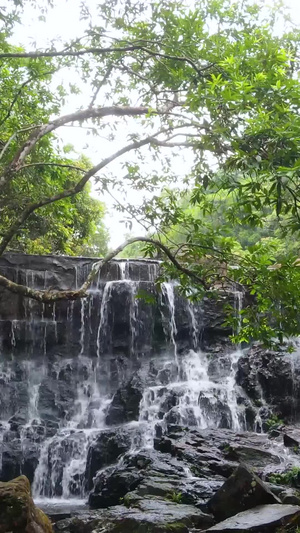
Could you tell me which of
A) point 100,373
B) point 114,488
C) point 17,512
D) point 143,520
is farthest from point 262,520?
point 100,373

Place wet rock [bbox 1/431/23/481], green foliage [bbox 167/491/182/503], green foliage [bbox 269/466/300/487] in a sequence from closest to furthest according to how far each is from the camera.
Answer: green foliage [bbox 167/491/182/503] < green foliage [bbox 269/466/300/487] < wet rock [bbox 1/431/23/481]

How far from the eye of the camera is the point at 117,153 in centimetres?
655

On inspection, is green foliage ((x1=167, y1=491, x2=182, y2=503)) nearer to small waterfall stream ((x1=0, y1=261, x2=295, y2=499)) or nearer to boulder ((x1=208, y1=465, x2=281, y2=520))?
boulder ((x1=208, y1=465, x2=281, y2=520))

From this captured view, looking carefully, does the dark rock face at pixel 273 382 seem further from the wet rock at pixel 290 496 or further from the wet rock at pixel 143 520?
the wet rock at pixel 143 520

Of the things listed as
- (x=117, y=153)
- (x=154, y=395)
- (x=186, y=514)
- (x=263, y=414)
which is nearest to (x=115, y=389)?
(x=154, y=395)

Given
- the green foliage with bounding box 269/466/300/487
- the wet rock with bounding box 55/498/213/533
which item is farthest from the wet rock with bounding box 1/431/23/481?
the green foliage with bounding box 269/466/300/487

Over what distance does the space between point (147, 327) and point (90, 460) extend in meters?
6.23

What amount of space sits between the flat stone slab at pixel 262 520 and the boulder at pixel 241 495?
0.48 meters

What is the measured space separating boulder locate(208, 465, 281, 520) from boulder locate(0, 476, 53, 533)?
2.82 m

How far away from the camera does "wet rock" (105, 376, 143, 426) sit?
1484 cm

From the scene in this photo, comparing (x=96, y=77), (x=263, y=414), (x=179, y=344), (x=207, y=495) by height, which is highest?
(x=96, y=77)


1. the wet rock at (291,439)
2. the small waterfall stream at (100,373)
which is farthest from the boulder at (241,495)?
the small waterfall stream at (100,373)

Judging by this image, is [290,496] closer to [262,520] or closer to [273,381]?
[262,520]

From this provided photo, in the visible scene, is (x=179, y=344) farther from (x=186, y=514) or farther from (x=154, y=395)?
(x=186, y=514)
